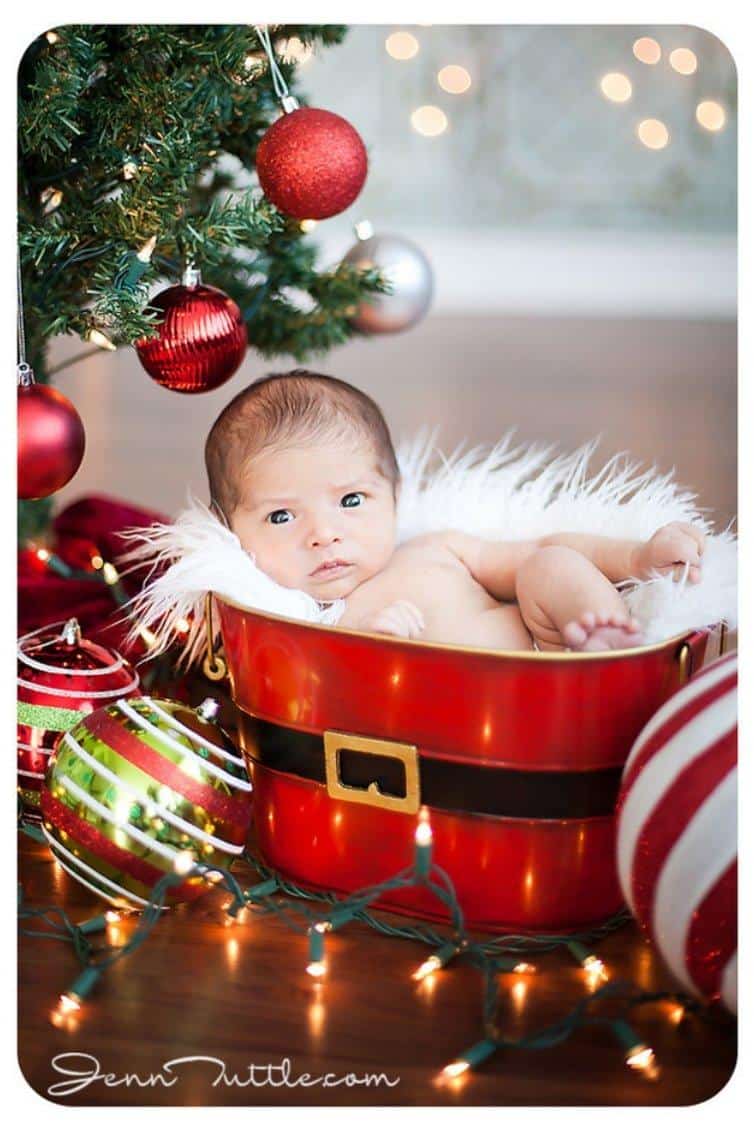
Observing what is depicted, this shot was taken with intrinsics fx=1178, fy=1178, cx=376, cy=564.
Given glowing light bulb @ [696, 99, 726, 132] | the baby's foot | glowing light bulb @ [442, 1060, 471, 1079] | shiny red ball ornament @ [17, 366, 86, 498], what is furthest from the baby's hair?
glowing light bulb @ [442, 1060, 471, 1079]

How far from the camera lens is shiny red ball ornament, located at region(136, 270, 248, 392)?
3.02 feet

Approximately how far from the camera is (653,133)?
33.7 inches

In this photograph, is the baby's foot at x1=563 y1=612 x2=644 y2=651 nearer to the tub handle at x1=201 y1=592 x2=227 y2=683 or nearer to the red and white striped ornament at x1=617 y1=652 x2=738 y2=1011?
the red and white striped ornament at x1=617 y1=652 x2=738 y2=1011

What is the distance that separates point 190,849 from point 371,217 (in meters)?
0.54

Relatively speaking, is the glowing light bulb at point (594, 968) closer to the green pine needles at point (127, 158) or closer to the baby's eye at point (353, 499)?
the baby's eye at point (353, 499)

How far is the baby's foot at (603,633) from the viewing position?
0.81m

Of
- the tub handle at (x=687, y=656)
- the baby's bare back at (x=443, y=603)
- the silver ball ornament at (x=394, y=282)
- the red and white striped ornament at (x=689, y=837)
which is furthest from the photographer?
the silver ball ornament at (x=394, y=282)

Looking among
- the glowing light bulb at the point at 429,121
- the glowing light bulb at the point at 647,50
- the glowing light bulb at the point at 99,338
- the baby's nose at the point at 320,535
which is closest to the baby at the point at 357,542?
the baby's nose at the point at 320,535

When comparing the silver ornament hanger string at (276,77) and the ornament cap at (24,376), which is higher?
the silver ornament hanger string at (276,77)

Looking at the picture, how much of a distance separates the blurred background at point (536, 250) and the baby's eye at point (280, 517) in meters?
0.09

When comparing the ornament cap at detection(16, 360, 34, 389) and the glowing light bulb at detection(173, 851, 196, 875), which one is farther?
the ornament cap at detection(16, 360, 34, 389)

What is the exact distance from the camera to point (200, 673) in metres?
1.03

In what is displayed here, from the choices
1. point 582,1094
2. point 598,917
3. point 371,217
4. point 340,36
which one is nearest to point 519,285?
point 371,217

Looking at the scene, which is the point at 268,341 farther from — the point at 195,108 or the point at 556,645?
the point at 556,645
